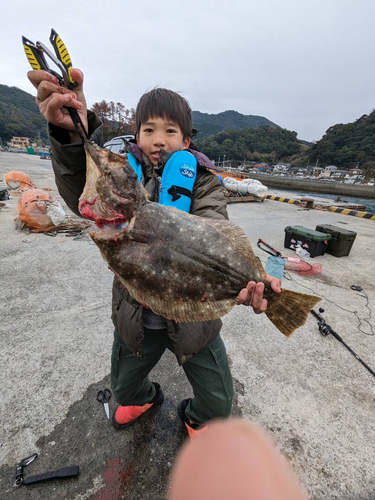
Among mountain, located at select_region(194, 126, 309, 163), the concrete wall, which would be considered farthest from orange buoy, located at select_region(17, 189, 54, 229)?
mountain, located at select_region(194, 126, 309, 163)

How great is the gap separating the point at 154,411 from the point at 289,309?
1.55 metres

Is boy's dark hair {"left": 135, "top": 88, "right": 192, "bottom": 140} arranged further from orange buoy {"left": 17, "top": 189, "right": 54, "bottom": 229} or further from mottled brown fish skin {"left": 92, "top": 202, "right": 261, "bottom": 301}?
orange buoy {"left": 17, "top": 189, "right": 54, "bottom": 229}

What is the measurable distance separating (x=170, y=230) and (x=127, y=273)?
0.38 m

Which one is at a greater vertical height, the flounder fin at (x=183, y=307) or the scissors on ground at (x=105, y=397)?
the flounder fin at (x=183, y=307)

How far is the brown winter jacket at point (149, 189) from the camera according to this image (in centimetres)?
150

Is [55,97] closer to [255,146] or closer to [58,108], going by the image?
[58,108]

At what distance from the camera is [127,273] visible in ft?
4.65

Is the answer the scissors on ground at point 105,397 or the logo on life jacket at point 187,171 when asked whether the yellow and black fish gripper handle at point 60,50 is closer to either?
the logo on life jacket at point 187,171

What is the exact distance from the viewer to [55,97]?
126 cm

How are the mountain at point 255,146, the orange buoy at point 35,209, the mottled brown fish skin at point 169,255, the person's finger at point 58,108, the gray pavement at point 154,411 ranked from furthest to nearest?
the mountain at point 255,146 < the orange buoy at point 35,209 < the gray pavement at point 154,411 < the mottled brown fish skin at point 169,255 < the person's finger at point 58,108

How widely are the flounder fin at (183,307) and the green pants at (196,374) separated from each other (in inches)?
13.0

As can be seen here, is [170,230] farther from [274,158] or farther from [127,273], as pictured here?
[274,158]

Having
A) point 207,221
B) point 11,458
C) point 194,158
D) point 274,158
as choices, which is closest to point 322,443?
point 207,221

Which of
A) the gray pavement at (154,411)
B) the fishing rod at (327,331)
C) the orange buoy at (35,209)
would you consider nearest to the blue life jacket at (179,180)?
the gray pavement at (154,411)
